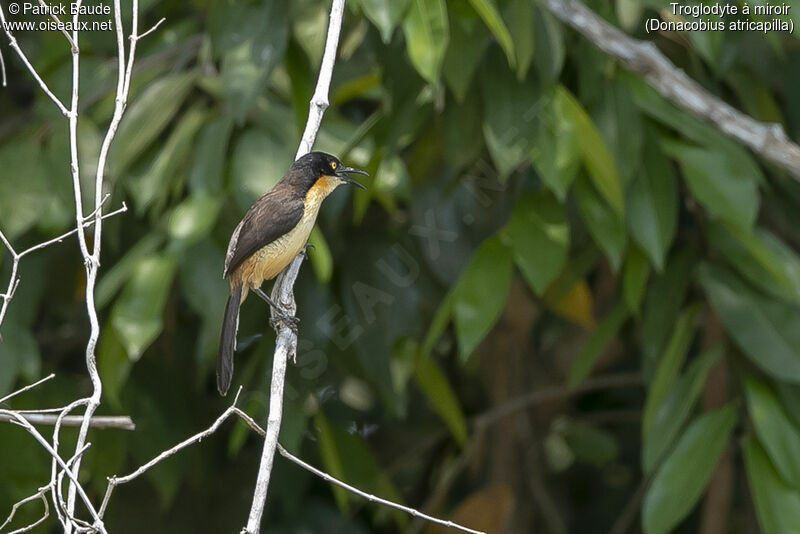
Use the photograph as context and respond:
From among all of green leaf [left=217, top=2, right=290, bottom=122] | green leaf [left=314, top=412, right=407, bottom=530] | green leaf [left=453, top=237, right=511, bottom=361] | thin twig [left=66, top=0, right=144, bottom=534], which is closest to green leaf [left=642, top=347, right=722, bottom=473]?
green leaf [left=453, top=237, right=511, bottom=361]

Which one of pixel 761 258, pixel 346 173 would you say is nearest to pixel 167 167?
pixel 346 173

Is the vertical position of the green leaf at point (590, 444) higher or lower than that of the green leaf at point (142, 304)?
lower

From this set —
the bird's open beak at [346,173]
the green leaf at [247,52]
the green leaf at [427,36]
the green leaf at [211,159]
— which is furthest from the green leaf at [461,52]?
the green leaf at [211,159]

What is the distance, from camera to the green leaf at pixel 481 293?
13.0ft

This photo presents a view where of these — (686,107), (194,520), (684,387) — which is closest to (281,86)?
(686,107)

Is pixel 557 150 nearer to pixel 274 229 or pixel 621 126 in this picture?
pixel 621 126

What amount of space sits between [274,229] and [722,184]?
1582mm

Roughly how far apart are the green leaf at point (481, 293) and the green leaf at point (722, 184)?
0.72 metres

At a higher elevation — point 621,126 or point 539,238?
point 621,126

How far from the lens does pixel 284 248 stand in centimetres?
375

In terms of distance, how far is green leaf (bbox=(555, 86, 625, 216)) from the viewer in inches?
154

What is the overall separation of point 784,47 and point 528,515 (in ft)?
9.44

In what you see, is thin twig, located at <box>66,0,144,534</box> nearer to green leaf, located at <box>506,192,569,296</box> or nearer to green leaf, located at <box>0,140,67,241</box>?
green leaf, located at <box>0,140,67,241</box>

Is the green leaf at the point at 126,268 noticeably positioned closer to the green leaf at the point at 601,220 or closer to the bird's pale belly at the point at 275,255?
the bird's pale belly at the point at 275,255
